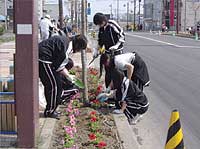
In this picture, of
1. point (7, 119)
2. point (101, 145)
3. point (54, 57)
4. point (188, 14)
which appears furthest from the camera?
point (188, 14)

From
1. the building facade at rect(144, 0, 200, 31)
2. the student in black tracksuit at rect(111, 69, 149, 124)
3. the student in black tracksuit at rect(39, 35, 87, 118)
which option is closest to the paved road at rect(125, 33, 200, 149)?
the student in black tracksuit at rect(111, 69, 149, 124)

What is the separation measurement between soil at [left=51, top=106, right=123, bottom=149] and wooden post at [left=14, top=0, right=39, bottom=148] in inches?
18.6

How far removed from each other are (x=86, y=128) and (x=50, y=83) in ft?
2.90

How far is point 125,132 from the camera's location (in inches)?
282

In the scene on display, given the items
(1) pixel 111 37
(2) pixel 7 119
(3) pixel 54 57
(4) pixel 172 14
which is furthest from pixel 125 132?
(4) pixel 172 14

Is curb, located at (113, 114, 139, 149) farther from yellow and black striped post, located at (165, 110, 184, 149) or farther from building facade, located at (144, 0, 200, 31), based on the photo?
building facade, located at (144, 0, 200, 31)

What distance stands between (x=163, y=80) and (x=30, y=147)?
338 inches

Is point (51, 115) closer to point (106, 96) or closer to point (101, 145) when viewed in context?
point (106, 96)

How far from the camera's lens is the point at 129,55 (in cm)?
790

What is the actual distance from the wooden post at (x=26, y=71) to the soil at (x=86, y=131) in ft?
1.55

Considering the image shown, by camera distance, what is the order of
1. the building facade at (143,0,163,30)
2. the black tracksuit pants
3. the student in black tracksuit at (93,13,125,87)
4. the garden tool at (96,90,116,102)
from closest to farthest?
the black tracksuit pants → the garden tool at (96,90,116,102) → the student in black tracksuit at (93,13,125,87) → the building facade at (143,0,163,30)

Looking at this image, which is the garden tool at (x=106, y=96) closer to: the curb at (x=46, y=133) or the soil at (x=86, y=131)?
the soil at (x=86, y=131)

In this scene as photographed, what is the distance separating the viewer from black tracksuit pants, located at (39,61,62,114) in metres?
7.00

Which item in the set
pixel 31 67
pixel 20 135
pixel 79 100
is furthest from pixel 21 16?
pixel 79 100
